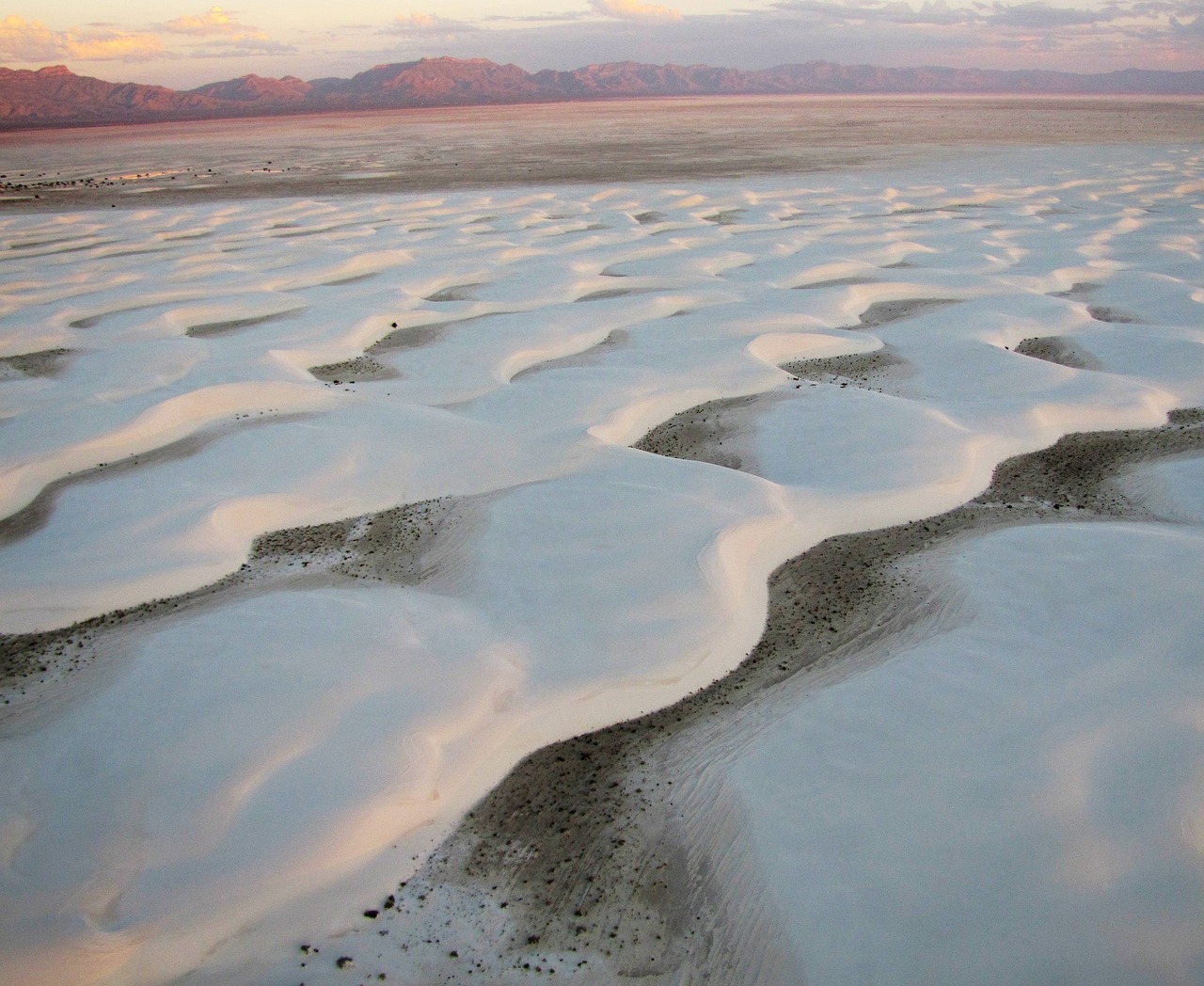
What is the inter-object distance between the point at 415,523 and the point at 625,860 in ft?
7.26

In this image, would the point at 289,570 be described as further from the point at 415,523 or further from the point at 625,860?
the point at 625,860

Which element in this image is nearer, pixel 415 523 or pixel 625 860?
pixel 625 860

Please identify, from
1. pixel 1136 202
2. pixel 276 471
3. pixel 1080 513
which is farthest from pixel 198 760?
pixel 1136 202

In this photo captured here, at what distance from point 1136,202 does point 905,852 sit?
1537cm

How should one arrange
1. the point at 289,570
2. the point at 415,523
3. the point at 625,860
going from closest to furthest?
the point at 625,860 < the point at 289,570 < the point at 415,523

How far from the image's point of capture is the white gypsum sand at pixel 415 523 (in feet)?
7.59

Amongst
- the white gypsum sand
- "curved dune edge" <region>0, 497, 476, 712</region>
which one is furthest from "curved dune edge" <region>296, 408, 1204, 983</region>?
"curved dune edge" <region>0, 497, 476, 712</region>

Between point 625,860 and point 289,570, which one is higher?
point 289,570

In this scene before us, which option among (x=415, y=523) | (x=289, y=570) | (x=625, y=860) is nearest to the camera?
(x=625, y=860)

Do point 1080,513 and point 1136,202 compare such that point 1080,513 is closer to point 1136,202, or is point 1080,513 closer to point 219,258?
point 219,258

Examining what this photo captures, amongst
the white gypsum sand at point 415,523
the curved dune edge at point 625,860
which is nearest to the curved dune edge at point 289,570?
the white gypsum sand at point 415,523

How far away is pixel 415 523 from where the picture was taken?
4.28m

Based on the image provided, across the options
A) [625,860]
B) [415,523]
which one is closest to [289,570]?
[415,523]

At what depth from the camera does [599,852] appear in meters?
2.50
